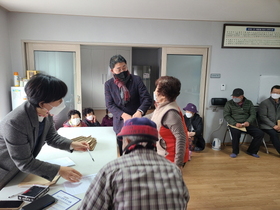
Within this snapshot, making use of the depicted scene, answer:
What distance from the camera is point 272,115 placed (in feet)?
12.0

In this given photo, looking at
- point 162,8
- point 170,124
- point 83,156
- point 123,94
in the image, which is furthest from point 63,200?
point 162,8

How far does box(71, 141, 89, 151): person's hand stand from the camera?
4.85 ft

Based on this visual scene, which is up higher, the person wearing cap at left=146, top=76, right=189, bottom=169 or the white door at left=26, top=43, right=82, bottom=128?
the white door at left=26, top=43, right=82, bottom=128

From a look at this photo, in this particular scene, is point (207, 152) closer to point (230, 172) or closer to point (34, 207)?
point (230, 172)

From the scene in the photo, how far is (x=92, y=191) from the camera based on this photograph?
2.46 ft

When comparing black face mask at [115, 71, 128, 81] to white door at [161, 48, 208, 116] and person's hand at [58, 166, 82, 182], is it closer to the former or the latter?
person's hand at [58, 166, 82, 182]

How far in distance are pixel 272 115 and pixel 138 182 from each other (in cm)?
385

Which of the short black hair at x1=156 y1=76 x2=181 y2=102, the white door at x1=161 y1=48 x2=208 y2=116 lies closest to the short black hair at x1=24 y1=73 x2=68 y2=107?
the short black hair at x1=156 y1=76 x2=181 y2=102

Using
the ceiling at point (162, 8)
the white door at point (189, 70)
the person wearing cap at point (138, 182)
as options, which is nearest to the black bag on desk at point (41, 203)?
the person wearing cap at point (138, 182)

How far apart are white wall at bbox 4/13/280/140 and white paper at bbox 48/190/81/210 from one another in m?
2.88

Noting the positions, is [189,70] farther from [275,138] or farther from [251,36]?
[275,138]

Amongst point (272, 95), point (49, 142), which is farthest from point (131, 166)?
point (272, 95)

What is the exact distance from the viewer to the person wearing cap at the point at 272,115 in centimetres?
360

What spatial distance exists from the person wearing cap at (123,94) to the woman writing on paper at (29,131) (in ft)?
2.71
